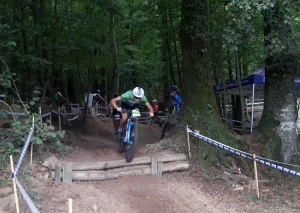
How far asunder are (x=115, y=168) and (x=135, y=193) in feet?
3.05

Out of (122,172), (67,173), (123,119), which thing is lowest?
(122,172)

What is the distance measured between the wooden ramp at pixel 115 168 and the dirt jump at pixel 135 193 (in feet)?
0.37

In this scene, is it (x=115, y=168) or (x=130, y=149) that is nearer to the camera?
(x=115, y=168)

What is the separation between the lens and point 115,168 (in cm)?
780

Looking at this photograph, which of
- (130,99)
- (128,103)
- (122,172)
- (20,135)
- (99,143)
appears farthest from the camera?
(99,143)

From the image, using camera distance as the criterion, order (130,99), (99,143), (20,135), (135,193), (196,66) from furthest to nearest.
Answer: (99,143) < (196,66) < (130,99) < (20,135) < (135,193)

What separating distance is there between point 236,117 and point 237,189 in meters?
15.2

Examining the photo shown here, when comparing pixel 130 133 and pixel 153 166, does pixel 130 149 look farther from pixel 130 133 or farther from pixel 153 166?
pixel 153 166

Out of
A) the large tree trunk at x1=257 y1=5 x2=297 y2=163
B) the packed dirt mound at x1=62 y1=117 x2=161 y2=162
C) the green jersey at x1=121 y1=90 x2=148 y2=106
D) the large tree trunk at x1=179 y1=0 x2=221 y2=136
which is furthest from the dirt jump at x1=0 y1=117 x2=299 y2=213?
the large tree trunk at x1=257 y1=5 x2=297 y2=163

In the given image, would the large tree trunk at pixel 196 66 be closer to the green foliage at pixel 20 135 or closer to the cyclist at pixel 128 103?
the cyclist at pixel 128 103

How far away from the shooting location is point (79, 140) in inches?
479

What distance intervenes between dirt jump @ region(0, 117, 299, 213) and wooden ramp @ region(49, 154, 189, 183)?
113 millimetres

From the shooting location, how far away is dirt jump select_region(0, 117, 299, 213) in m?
6.19

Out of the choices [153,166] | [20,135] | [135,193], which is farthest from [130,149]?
[20,135]
